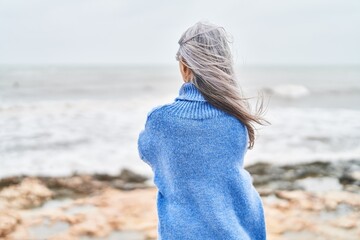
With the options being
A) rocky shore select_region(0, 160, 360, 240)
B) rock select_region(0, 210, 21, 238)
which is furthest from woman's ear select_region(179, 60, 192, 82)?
rock select_region(0, 210, 21, 238)

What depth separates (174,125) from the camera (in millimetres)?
1496

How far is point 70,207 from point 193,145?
377 cm

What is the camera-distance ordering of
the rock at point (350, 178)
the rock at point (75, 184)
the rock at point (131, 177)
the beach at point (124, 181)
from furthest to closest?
the rock at point (131, 177), the rock at point (350, 178), the rock at point (75, 184), the beach at point (124, 181)

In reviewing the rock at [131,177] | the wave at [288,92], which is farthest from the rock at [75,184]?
the wave at [288,92]

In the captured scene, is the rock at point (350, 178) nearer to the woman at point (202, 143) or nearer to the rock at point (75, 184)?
the rock at point (75, 184)

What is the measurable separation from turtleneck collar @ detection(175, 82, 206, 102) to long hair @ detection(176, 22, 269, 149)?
1 centimetres

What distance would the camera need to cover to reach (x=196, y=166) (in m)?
1.53

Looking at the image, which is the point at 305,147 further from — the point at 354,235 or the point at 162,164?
the point at 162,164

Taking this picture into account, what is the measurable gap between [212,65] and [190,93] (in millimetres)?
124

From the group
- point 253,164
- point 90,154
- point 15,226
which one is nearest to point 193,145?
point 15,226

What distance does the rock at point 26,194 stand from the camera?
5.07 metres

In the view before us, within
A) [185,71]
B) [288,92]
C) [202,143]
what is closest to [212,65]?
[185,71]

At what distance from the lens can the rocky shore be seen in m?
4.27

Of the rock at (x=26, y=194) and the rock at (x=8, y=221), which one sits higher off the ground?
the rock at (x=8, y=221)
